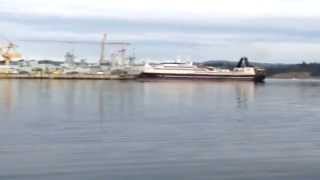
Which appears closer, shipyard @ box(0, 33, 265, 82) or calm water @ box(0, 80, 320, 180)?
calm water @ box(0, 80, 320, 180)

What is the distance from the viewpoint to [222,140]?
79.2 ft

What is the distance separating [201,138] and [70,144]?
4542 mm

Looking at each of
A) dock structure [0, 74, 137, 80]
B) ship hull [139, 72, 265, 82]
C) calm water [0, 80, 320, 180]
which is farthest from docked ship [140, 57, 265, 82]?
calm water [0, 80, 320, 180]

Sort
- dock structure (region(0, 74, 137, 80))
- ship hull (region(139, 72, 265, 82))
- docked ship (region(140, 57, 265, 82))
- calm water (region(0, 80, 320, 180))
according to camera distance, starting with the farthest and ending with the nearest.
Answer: dock structure (region(0, 74, 137, 80))
docked ship (region(140, 57, 265, 82))
ship hull (region(139, 72, 265, 82))
calm water (region(0, 80, 320, 180))

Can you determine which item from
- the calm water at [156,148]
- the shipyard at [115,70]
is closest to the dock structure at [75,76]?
the shipyard at [115,70]

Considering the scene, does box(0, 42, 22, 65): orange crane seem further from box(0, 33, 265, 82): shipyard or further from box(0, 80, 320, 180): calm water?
box(0, 80, 320, 180): calm water

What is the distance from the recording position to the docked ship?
159625 mm

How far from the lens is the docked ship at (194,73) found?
15962cm

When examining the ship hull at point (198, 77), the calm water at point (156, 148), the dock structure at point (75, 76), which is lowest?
the dock structure at point (75, 76)

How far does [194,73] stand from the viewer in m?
162

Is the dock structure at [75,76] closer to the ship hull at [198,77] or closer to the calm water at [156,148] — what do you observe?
the ship hull at [198,77]

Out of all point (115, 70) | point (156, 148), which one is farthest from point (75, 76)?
point (156, 148)

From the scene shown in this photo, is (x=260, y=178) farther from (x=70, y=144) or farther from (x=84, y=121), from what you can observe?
(x=84, y=121)

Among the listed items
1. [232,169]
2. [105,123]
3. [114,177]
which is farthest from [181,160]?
[105,123]
